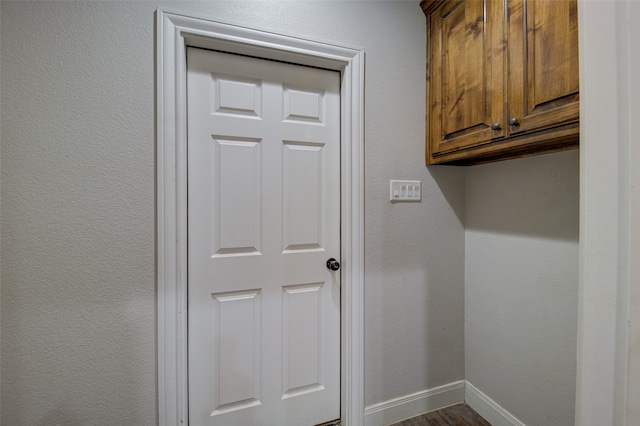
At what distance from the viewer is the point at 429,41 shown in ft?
5.06

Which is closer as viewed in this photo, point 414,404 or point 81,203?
point 81,203

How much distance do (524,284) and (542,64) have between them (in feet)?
3.18

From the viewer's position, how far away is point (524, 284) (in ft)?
4.46

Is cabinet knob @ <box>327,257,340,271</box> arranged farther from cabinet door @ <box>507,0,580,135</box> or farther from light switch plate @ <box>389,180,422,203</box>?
cabinet door @ <box>507,0,580,135</box>

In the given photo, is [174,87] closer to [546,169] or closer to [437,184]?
[437,184]

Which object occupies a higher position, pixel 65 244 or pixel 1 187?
pixel 1 187

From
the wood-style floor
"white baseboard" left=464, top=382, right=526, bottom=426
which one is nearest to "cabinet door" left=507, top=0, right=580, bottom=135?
"white baseboard" left=464, top=382, right=526, bottom=426

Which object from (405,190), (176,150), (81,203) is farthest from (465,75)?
(81,203)

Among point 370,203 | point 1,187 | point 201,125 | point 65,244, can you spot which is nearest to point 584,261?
point 370,203

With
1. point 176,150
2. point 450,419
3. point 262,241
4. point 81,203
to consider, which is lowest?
point 450,419

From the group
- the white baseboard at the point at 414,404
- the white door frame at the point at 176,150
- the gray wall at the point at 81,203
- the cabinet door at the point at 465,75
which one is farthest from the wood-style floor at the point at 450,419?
the cabinet door at the point at 465,75

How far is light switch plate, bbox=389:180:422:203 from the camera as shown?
1.50m

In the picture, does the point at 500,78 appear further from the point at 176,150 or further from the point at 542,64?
the point at 176,150

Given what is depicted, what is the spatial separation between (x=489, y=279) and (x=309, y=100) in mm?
1366
